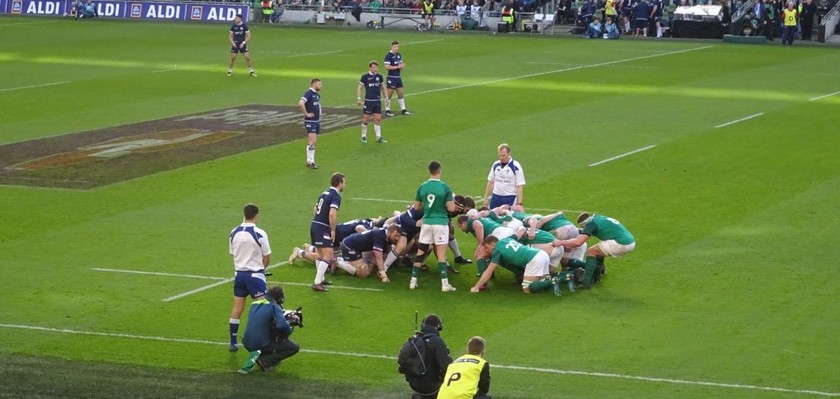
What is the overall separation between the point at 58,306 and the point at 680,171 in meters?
16.6

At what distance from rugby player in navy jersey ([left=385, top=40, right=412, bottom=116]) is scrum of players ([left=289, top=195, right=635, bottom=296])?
17932 mm

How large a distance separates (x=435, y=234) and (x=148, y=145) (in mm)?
16872

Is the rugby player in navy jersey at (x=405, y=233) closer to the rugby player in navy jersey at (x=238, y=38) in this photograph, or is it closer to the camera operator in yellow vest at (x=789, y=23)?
the rugby player in navy jersey at (x=238, y=38)

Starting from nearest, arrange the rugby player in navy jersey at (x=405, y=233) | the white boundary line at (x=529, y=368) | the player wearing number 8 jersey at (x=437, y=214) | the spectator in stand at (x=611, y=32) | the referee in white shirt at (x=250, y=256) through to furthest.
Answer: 1. the white boundary line at (x=529, y=368)
2. the referee in white shirt at (x=250, y=256)
3. the player wearing number 8 jersey at (x=437, y=214)
4. the rugby player in navy jersey at (x=405, y=233)
5. the spectator in stand at (x=611, y=32)

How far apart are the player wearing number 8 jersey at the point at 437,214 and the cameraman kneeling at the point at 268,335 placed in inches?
173

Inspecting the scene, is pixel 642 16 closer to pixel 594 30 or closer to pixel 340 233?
pixel 594 30

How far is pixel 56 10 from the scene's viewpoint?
82750 mm

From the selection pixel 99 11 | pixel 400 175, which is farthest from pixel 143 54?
pixel 400 175

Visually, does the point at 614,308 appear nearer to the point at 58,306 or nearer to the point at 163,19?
the point at 58,306

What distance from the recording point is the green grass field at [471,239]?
63.3ft

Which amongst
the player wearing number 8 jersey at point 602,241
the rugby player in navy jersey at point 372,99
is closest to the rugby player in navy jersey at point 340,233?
the player wearing number 8 jersey at point 602,241

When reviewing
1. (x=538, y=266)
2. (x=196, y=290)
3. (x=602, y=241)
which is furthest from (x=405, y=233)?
(x=196, y=290)

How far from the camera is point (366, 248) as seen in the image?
79.1 ft

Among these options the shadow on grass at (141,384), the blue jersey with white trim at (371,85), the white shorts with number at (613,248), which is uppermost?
the blue jersey with white trim at (371,85)
